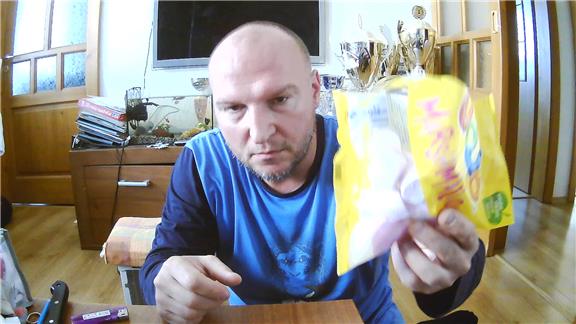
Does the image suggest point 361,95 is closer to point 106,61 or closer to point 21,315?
point 21,315

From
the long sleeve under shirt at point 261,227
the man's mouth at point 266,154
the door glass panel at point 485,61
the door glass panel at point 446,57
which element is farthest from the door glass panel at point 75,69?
the door glass panel at point 485,61

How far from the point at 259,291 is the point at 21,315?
0.27 metres

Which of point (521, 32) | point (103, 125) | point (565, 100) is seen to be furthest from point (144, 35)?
point (565, 100)

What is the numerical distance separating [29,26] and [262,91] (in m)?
0.82

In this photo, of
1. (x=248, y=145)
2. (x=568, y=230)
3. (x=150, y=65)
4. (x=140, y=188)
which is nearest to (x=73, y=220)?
(x=140, y=188)

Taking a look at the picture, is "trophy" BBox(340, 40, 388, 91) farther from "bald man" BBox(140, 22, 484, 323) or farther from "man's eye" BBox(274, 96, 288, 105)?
"man's eye" BBox(274, 96, 288, 105)

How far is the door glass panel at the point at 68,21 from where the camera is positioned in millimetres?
933

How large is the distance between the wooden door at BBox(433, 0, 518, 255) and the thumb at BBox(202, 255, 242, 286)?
0.88 metres

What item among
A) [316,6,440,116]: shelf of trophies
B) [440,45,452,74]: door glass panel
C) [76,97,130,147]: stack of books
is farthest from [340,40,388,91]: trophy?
[76,97,130,147]: stack of books

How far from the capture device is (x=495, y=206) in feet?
0.84

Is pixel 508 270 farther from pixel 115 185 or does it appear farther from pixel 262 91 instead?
pixel 115 185

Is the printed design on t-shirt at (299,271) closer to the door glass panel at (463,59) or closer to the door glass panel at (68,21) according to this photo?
the door glass panel at (463,59)

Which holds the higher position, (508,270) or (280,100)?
(280,100)

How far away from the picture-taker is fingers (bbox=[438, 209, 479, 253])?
9.3 inches
